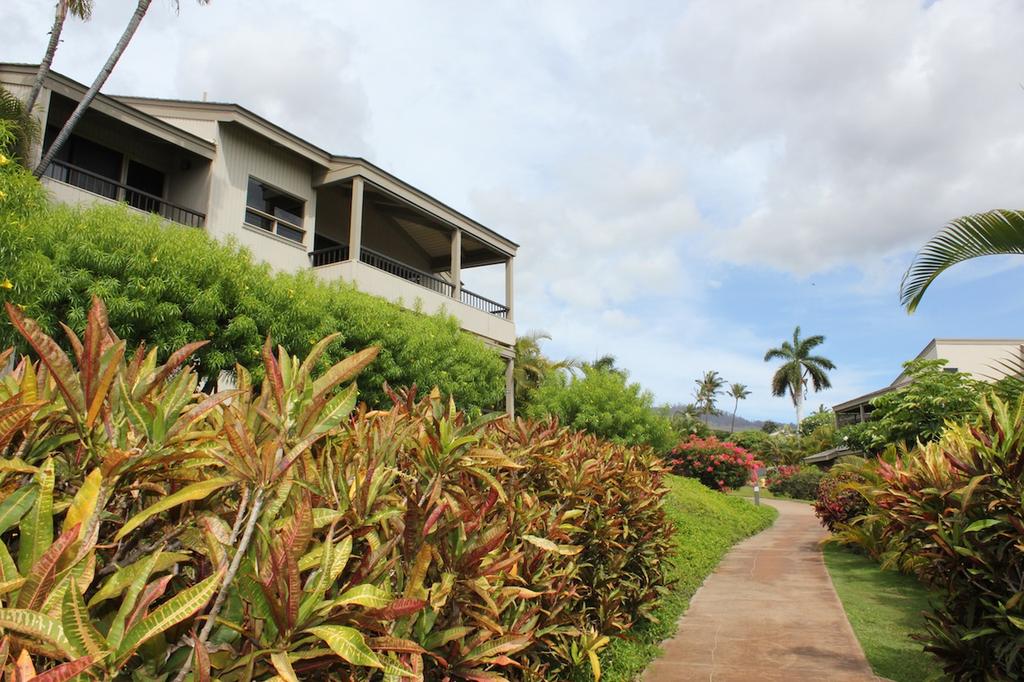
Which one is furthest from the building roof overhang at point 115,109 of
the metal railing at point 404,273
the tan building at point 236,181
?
the metal railing at point 404,273

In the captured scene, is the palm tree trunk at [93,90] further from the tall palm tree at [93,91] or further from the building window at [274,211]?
the building window at [274,211]

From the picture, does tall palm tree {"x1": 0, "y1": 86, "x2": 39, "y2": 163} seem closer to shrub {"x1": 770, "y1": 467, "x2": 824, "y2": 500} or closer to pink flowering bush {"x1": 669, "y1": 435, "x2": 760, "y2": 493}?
pink flowering bush {"x1": 669, "y1": 435, "x2": 760, "y2": 493}

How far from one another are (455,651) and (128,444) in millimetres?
1298

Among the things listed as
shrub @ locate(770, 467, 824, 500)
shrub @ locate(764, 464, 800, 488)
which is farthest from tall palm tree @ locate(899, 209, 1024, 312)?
shrub @ locate(764, 464, 800, 488)

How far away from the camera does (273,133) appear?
53.4 ft

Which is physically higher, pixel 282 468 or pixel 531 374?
pixel 531 374

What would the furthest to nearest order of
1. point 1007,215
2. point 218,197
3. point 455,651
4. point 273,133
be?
point 273,133, point 218,197, point 1007,215, point 455,651

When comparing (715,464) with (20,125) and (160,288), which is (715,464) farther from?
(20,125)

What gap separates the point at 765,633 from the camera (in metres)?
6.52

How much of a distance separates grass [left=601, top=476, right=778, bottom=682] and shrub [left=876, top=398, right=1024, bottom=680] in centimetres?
216

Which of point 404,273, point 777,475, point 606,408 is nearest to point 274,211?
point 404,273

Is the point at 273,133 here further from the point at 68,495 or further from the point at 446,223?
the point at 68,495

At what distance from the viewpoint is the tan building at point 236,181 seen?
13508 mm

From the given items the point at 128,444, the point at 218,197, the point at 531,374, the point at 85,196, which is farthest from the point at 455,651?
the point at 531,374
